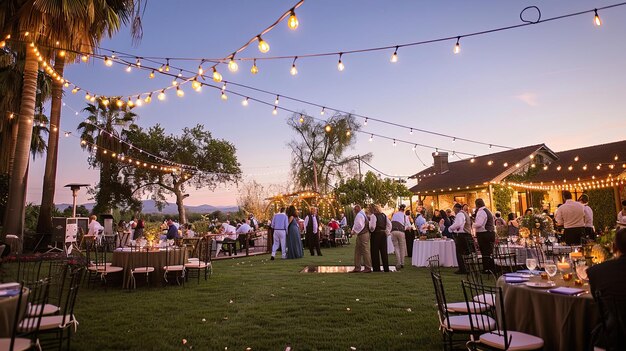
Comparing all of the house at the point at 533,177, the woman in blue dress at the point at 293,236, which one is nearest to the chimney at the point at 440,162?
the house at the point at 533,177

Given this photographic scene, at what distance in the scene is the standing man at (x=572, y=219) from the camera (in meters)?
8.75

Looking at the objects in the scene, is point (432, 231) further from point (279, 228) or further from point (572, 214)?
point (279, 228)

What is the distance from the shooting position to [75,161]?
89.1 feet

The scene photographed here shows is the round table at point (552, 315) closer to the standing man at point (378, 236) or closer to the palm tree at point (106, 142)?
the standing man at point (378, 236)

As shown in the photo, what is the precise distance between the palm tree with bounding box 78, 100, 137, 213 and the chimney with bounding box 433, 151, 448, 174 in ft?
63.7

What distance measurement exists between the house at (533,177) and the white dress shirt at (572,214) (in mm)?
11417

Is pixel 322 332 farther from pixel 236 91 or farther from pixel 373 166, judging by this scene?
pixel 373 166

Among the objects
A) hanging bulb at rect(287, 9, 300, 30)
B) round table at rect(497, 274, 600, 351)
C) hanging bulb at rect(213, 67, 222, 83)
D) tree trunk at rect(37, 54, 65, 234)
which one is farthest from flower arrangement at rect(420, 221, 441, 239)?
tree trunk at rect(37, 54, 65, 234)

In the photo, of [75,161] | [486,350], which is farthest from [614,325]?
[75,161]

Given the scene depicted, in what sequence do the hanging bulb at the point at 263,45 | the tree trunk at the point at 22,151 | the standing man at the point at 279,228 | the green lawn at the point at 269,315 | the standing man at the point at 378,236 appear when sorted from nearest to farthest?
the green lawn at the point at 269,315 → the hanging bulb at the point at 263,45 → the standing man at the point at 378,236 → the tree trunk at the point at 22,151 → the standing man at the point at 279,228

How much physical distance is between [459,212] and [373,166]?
25661mm

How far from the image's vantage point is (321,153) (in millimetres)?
35156

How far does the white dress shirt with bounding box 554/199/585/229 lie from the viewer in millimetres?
8734

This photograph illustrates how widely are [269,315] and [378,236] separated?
4939 millimetres
